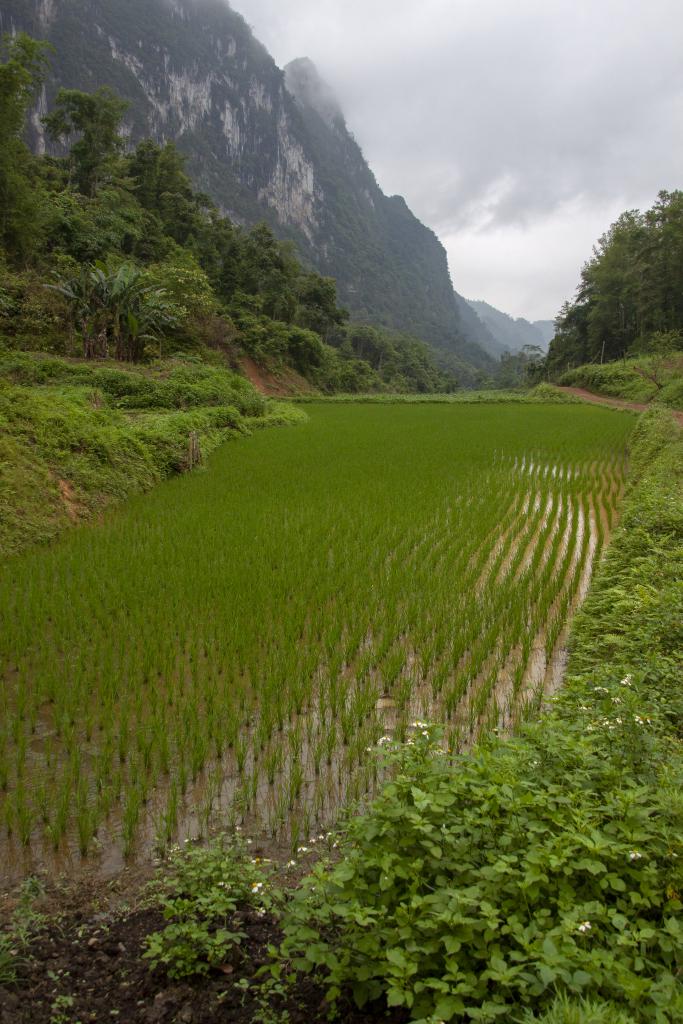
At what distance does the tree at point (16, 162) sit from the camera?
18922mm

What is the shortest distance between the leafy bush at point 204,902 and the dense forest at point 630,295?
99.3 feet

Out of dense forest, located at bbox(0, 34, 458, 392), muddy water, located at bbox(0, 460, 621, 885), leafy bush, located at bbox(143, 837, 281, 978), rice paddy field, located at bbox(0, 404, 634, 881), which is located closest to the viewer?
leafy bush, located at bbox(143, 837, 281, 978)

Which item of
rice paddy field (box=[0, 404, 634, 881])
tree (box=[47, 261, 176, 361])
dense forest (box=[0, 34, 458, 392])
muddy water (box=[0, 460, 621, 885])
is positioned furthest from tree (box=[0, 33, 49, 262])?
muddy water (box=[0, 460, 621, 885])

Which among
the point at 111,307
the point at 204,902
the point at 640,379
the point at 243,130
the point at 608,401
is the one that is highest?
the point at 243,130

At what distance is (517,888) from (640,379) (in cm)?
3239

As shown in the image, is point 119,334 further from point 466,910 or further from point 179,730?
point 466,910

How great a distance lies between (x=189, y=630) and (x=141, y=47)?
9990 centimetres

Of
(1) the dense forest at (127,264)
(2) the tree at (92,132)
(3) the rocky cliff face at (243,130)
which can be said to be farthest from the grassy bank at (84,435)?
(3) the rocky cliff face at (243,130)

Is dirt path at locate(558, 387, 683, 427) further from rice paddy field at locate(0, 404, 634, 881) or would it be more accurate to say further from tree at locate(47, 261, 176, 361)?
rice paddy field at locate(0, 404, 634, 881)

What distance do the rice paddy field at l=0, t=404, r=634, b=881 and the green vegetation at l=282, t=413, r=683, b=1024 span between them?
0.65 metres

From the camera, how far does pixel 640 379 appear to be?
29.4m

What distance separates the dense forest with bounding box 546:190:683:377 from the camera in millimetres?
33656

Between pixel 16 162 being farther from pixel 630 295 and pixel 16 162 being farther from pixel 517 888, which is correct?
pixel 630 295

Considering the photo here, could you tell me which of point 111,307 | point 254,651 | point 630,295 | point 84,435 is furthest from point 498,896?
point 630,295
